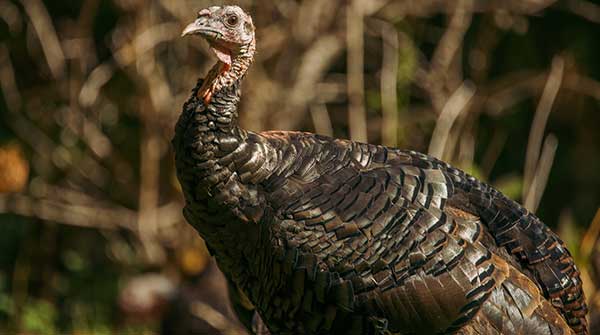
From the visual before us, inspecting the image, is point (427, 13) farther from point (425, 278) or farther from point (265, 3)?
point (425, 278)

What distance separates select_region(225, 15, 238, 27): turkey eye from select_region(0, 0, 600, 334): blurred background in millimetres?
2489

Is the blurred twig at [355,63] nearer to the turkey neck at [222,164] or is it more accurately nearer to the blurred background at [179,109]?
the blurred background at [179,109]

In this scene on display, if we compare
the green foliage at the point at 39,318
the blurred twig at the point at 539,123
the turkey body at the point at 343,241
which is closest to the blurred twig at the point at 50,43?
the green foliage at the point at 39,318

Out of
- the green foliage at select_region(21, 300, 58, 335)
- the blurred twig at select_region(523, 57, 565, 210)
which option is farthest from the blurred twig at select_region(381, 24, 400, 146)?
the green foliage at select_region(21, 300, 58, 335)

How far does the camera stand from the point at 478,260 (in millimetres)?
3514

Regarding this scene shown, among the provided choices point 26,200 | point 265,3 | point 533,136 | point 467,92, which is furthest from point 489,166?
point 26,200

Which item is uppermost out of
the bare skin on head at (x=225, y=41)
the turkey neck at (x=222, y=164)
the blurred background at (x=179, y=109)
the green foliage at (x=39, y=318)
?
the bare skin on head at (x=225, y=41)

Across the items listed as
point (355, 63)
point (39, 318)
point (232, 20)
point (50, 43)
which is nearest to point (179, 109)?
point (50, 43)

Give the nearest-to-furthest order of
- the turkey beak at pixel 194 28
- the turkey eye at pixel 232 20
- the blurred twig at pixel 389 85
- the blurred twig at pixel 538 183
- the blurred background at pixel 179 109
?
the turkey beak at pixel 194 28
the turkey eye at pixel 232 20
the blurred twig at pixel 538 183
the blurred twig at pixel 389 85
the blurred background at pixel 179 109

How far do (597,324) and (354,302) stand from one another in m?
1.90

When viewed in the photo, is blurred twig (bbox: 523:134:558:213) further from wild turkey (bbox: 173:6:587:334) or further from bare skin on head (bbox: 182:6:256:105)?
bare skin on head (bbox: 182:6:256:105)

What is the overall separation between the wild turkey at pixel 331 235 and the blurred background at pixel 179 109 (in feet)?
6.87

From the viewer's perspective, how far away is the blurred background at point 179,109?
6246mm

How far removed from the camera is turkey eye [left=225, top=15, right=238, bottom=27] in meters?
3.52
